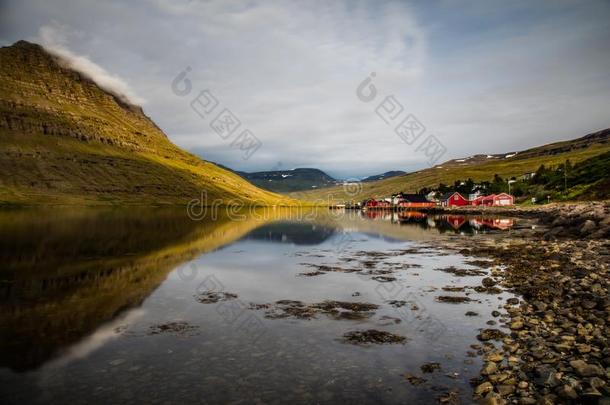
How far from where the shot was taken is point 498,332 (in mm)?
19812

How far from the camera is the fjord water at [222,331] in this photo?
1451 cm

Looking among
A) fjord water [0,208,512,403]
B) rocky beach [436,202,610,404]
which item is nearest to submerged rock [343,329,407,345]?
Result: fjord water [0,208,512,403]

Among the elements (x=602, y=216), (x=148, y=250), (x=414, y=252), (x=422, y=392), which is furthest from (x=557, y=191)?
(x=422, y=392)

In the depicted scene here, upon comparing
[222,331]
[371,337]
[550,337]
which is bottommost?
[371,337]

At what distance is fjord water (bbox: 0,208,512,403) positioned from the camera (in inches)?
571

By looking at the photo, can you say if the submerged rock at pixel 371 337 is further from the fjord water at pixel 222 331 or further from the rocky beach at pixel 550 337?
the rocky beach at pixel 550 337

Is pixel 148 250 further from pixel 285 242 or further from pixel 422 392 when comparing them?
pixel 422 392

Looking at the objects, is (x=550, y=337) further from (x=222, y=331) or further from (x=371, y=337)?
(x=222, y=331)

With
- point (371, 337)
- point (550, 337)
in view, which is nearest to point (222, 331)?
point (371, 337)

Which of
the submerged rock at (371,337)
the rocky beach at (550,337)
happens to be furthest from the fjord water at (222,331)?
the rocky beach at (550,337)

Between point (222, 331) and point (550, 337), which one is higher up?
point (550, 337)

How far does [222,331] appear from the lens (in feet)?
69.2

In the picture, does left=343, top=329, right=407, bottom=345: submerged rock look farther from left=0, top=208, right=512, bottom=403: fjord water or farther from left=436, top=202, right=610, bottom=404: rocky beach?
left=436, top=202, right=610, bottom=404: rocky beach

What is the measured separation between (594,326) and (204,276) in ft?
94.9
